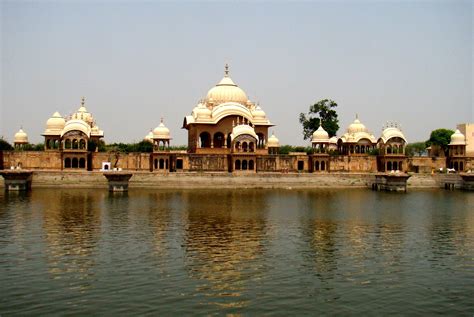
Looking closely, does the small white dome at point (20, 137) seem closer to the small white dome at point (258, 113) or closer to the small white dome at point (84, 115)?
the small white dome at point (84, 115)

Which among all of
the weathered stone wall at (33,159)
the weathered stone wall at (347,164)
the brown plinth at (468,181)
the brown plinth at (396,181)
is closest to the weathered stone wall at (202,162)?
the weathered stone wall at (33,159)

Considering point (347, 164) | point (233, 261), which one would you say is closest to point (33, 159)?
point (347, 164)

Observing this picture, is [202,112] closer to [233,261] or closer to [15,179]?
[15,179]

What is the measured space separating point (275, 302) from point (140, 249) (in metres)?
5.18

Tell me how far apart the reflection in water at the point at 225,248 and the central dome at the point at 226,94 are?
853 inches

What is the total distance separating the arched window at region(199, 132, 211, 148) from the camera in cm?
4372

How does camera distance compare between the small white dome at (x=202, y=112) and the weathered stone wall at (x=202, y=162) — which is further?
the small white dome at (x=202, y=112)

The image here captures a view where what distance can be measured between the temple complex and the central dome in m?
0.08

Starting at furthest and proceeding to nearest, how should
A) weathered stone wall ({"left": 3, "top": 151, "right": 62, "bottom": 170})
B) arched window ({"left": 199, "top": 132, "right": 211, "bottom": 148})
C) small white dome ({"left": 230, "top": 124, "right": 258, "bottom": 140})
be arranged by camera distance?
arched window ({"left": 199, "top": 132, "right": 211, "bottom": 148})
small white dome ({"left": 230, "top": 124, "right": 258, "bottom": 140})
weathered stone wall ({"left": 3, "top": 151, "right": 62, "bottom": 170})

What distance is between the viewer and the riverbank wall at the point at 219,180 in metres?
34.2

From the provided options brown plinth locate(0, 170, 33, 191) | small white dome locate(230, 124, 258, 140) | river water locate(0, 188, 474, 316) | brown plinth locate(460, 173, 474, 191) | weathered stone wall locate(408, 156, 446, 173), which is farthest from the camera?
weathered stone wall locate(408, 156, 446, 173)

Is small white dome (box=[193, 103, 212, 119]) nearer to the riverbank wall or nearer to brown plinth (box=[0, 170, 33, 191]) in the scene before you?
the riverbank wall

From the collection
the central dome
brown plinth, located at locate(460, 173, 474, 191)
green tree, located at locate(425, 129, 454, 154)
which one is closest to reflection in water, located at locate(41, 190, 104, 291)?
the central dome

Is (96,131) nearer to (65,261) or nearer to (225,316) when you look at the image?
(65,261)
